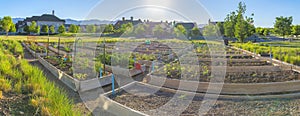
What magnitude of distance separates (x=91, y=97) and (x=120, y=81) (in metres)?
1.80

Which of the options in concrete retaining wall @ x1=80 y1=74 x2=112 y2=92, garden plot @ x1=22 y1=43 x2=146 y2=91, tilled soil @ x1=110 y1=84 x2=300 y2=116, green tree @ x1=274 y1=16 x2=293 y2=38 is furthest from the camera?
green tree @ x1=274 y1=16 x2=293 y2=38

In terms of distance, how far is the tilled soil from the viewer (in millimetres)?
4727

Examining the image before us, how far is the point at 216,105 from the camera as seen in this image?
17.0 ft

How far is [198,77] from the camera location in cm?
715

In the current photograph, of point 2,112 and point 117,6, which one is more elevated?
point 117,6

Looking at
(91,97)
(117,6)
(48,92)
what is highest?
(117,6)

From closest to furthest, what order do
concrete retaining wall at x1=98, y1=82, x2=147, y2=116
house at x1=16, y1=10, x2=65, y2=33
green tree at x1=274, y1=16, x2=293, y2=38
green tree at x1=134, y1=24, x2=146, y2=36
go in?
concrete retaining wall at x1=98, y1=82, x2=147, y2=116
green tree at x1=134, y1=24, x2=146, y2=36
green tree at x1=274, y1=16, x2=293, y2=38
house at x1=16, y1=10, x2=65, y2=33

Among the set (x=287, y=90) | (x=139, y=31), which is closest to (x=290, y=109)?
(x=287, y=90)

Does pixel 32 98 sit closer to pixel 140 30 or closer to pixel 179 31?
pixel 179 31

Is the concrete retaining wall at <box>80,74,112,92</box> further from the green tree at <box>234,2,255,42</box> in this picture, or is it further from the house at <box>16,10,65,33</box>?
the house at <box>16,10,65,33</box>

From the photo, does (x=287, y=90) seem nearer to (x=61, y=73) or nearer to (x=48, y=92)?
A: (x=48, y=92)

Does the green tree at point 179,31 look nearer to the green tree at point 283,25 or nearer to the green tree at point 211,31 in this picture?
the green tree at point 211,31

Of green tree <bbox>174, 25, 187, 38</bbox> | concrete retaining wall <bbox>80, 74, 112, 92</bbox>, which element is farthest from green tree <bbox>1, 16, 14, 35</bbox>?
concrete retaining wall <bbox>80, 74, 112, 92</bbox>

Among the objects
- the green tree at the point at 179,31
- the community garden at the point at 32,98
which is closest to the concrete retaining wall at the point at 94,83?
the community garden at the point at 32,98
